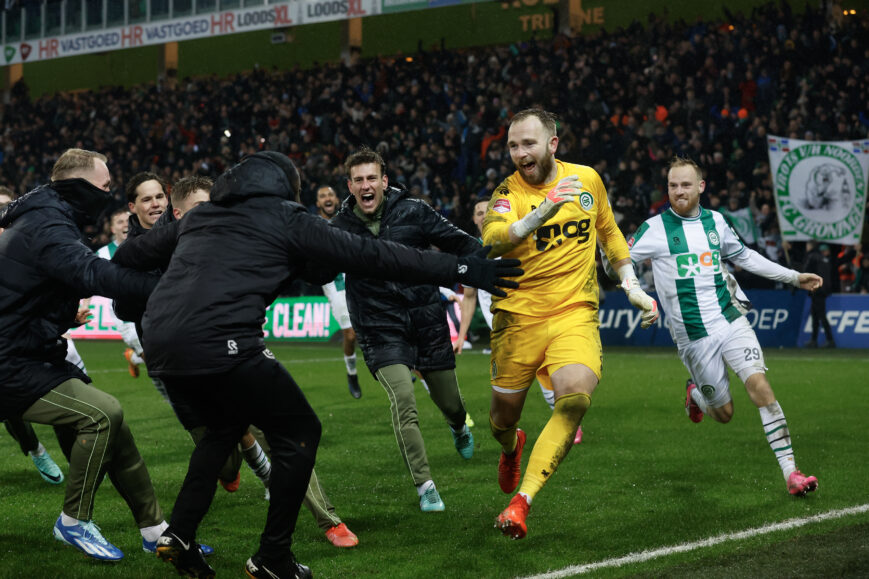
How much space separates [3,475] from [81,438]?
355 cm

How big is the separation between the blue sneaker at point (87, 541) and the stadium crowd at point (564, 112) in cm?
1656

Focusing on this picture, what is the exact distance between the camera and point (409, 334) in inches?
274

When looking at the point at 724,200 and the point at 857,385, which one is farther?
the point at 724,200

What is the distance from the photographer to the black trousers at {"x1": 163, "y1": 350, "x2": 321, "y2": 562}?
428 centimetres

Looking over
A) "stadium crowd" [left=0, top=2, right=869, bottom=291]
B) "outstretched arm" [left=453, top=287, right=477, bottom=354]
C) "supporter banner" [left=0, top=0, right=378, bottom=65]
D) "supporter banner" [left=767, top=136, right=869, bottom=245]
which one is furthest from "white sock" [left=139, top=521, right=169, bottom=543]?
"supporter banner" [left=0, top=0, right=378, bottom=65]

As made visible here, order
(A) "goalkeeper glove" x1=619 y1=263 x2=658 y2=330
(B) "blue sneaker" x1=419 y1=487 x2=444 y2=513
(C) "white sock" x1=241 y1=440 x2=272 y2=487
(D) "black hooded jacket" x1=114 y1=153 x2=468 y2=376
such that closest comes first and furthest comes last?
1. (D) "black hooded jacket" x1=114 y1=153 x2=468 y2=376
2. (A) "goalkeeper glove" x1=619 y1=263 x2=658 y2=330
3. (C) "white sock" x1=241 y1=440 x2=272 y2=487
4. (B) "blue sneaker" x1=419 y1=487 x2=444 y2=513

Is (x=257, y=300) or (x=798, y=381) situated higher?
(x=257, y=300)

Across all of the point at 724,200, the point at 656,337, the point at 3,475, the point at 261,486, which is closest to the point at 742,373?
the point at 261,486

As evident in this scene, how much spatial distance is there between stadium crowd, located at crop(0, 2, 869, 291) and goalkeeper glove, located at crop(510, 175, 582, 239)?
15541mm

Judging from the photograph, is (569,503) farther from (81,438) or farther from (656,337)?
(656,337)

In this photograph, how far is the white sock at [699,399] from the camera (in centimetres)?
776

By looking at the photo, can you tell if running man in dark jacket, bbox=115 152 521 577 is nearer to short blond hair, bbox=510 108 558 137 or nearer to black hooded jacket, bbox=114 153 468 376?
black hooded jacket, bbox=114 153 468 376

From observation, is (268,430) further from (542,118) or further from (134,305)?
(542,118)

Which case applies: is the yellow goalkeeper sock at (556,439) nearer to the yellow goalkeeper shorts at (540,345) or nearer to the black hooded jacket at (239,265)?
the yellow goalkeeper shorts at (540,345)
